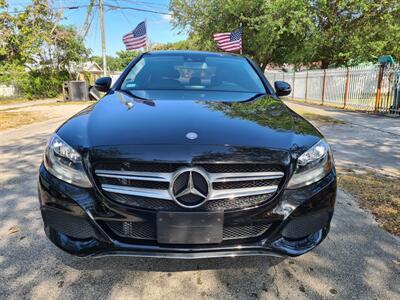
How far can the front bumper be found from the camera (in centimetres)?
181

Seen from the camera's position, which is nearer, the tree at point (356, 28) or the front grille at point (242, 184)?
the front grille at point (242, 184)

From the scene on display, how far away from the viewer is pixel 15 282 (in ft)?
6.91

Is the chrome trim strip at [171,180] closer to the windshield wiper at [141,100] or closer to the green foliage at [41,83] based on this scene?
the windshield wiper at [141,100]

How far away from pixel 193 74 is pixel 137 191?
1868 millimetres

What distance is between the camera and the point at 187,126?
2027 mm

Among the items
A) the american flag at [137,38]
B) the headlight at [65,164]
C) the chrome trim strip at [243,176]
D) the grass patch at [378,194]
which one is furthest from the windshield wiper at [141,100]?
the american flag at [137,38]

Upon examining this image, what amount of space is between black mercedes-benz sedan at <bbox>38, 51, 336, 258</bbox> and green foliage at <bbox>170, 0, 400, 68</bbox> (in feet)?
66.3

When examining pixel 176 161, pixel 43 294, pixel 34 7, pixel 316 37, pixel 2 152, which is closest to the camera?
pixel 176 161

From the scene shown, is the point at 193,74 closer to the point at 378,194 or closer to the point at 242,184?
the point at 242,184

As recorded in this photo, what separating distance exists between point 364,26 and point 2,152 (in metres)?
22.0

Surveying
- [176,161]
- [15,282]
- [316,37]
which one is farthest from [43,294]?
[316,37]

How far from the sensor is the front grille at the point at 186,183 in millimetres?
1764

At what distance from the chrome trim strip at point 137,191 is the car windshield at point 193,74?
140 cm

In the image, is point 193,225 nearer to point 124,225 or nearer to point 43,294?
point 124,225
